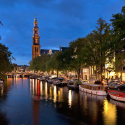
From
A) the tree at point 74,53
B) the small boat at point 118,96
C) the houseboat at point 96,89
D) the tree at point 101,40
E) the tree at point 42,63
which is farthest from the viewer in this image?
the tree at point 42,63

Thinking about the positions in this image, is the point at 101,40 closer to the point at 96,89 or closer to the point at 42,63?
the point at 96,89

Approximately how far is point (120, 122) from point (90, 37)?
36049mm

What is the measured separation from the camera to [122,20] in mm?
33750

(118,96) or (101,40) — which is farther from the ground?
(101,40)

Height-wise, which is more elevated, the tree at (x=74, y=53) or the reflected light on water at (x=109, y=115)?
the tree at (x=74, y=53)

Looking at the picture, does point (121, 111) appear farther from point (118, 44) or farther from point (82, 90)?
point (82, 90)

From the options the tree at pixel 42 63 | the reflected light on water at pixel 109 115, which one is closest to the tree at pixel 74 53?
the reflected light on water at pixel 109 115

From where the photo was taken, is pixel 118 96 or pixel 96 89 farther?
pixel 96 89

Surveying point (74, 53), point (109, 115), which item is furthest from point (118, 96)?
point (74, 53)

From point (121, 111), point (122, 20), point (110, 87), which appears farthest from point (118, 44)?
point (121, 111)

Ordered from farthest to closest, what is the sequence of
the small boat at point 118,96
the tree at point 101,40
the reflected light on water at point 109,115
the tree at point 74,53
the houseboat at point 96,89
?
1. the tree at point 74,53
2. the tree at point 101,40
3. the houseboat at point 96,89
4. the small boat at point 118,96
5. the reflected light on water at point 109,115

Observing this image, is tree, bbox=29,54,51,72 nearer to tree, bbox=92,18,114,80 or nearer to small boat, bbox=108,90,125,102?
tree, bbox=92,18,114,80

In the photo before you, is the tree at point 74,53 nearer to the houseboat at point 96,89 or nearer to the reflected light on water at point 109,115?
the houseboat at point 96,89

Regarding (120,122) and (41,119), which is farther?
(41,119)
